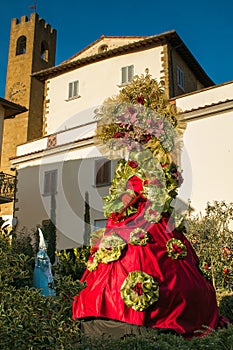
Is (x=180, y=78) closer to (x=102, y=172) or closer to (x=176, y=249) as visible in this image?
(x=102, y=172)

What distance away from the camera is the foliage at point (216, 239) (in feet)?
35.5

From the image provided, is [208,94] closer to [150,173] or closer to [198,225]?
[198,225]

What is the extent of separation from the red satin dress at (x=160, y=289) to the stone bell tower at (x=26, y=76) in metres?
27.6

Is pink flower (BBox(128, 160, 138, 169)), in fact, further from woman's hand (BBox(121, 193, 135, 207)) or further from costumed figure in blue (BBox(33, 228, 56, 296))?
costumed figure in blue (BBox(33, 228, 56, 296))

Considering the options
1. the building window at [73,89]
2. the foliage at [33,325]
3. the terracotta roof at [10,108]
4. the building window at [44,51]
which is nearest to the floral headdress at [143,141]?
the foliage at [33,325]

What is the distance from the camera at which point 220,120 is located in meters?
15.1

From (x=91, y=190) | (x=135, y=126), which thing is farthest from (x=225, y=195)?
(x=135, y=126)

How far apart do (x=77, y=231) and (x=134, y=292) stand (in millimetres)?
14122

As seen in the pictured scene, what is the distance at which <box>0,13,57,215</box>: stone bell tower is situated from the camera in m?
33.6

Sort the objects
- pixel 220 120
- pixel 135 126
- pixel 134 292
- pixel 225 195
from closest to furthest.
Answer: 1. pixel 134 292
2. pixel 135 126
3. pixel 225 195
4. pixel 220 120

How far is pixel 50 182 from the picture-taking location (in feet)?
66.4

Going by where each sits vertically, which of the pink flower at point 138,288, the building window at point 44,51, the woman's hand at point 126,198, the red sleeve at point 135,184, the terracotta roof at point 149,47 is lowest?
the pink flower at point 138,288

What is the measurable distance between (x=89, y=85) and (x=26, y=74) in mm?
13700

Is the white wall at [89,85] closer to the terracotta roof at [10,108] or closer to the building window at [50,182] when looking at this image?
the building window at [50,182]
